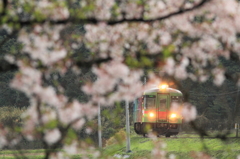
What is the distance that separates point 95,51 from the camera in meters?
5.93

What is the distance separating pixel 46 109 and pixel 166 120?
25596mm

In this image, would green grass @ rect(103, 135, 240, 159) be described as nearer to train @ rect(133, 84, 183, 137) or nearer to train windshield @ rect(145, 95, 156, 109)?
train @ rect(133, 84, 183, 137)

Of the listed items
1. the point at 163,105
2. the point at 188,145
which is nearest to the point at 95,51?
the point at 163,105

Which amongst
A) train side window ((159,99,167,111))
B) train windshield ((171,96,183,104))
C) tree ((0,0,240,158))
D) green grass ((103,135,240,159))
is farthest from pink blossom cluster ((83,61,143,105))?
train windshield ((171,96,183,104))

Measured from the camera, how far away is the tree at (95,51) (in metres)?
4.73

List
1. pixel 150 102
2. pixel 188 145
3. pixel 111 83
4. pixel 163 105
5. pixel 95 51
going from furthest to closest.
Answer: pixel 188 145 → pixel 163 105 → pixel 150 102 → pixel 95 51 → pixel 111 83

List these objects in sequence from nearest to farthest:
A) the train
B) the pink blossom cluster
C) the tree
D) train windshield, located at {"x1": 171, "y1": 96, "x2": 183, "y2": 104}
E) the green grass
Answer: the tree
the pink blossom cluster
the green grass
the train
train windshield, located at {"x1": 171, "y1": 96, "x2": 183, "y2": 104}

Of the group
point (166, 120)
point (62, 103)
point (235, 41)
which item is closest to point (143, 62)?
point (62, 103)

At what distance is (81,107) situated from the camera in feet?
20.3

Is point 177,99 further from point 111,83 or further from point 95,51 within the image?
point 111,83

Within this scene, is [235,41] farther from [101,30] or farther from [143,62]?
[143,62]

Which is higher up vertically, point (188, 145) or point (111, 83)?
point (111, 83)


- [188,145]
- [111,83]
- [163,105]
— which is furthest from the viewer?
[188,145]

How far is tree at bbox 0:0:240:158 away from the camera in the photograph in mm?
4734
